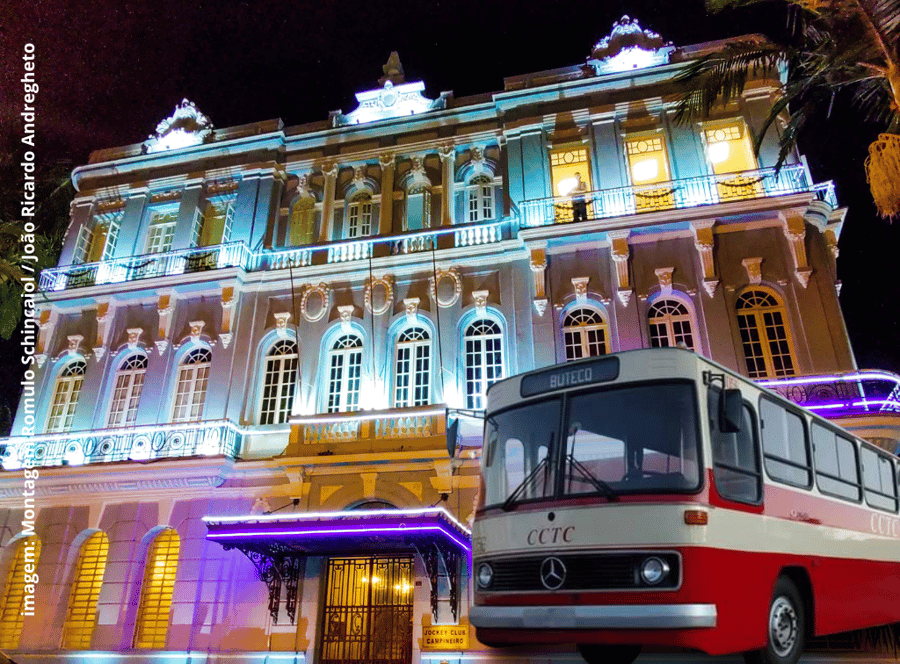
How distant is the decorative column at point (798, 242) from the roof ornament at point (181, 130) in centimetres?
1655

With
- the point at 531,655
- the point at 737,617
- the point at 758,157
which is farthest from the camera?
the point at 758,157

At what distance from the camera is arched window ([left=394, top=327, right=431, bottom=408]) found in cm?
1649

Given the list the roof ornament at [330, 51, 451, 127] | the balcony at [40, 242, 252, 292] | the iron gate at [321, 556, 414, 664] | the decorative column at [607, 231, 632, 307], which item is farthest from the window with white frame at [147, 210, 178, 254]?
the decorative column at [607, 231, 632, 307]

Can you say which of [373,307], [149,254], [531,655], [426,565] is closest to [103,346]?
[149,254]

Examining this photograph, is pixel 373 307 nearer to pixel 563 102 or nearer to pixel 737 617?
pixel 563 102

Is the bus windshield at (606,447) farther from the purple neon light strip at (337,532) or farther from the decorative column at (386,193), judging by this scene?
the decorative column at (386,193)

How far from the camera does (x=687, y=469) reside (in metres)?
6.69

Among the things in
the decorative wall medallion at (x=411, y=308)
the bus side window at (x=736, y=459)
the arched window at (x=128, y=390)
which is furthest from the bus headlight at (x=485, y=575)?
the arched window at (x=128, y=390)

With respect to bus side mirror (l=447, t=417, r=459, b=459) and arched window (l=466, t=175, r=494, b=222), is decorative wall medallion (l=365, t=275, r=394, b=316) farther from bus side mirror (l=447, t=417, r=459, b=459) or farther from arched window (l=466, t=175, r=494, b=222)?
bus side mirror (l=447, t=417, r=459, b=459)

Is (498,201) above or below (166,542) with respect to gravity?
above

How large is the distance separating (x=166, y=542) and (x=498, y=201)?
12.0 m

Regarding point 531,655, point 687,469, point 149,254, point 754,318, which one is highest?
point 149,254

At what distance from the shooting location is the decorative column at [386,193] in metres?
18.8

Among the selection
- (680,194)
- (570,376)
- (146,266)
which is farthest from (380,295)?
(570,376)
